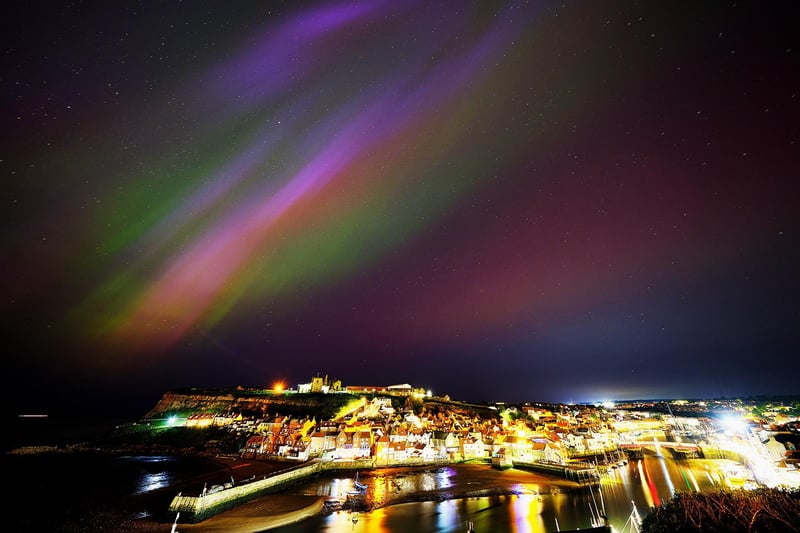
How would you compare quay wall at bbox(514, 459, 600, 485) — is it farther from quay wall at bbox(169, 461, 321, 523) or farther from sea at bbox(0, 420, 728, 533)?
quay wall at bbox(169, 461, 321, 523)

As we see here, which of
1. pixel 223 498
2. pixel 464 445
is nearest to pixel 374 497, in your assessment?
pixel 223 498

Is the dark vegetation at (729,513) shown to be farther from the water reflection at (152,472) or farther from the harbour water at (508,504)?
the water reflection at (152,472)

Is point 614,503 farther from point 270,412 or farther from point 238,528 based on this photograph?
point 270,412

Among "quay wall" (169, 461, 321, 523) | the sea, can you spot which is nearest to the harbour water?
the sea

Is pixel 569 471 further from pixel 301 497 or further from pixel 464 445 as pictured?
pixel 301 497

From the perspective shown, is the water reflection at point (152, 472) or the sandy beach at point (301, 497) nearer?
the sandy beach at point (301, 497)

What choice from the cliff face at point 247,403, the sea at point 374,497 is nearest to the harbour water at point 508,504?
the sea at point 374,497

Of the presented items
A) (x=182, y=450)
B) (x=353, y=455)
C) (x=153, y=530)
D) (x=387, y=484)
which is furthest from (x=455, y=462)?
(x=182, y=450)
